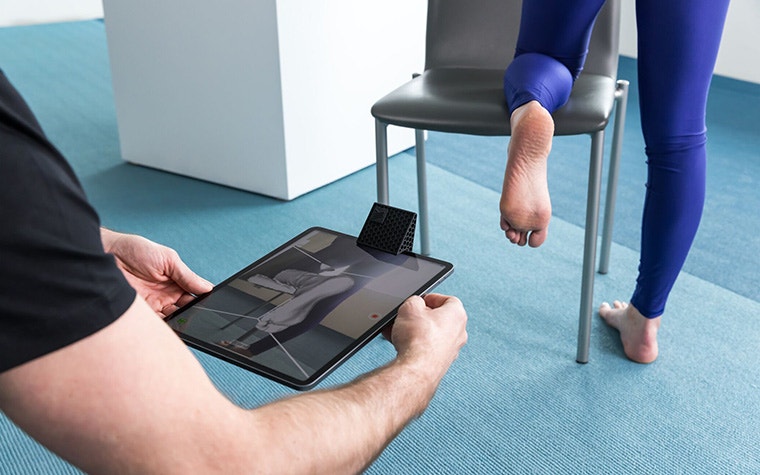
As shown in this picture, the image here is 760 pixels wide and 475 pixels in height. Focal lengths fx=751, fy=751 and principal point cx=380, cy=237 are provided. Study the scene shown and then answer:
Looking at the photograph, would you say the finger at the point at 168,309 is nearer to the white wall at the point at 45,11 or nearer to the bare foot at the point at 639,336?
the bare foot at the point at 639,336

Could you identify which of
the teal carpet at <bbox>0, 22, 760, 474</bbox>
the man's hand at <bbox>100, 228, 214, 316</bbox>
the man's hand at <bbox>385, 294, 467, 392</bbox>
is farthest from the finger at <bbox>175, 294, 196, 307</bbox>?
the teal carpet at <bbox>0, 22, 760, 474</bbox>

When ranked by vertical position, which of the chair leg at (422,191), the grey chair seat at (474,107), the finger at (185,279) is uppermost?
the grey chair seat at (474,107)

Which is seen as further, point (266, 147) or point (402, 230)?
point (266, 147)

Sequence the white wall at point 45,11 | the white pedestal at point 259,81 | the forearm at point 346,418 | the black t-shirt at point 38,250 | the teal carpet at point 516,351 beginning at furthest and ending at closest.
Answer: the white wall at point 45,11 < the white pedestal at point 259,81 < the teal carpet at point 516,351 < the forearm at point 346,418 < the black t-shirt at point 38,250

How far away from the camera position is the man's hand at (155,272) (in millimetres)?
889

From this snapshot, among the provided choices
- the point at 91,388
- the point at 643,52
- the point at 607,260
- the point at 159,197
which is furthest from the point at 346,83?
Answer: the point at 91,388

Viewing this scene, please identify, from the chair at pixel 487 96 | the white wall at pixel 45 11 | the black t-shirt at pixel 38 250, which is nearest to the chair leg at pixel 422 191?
the chair at pixel 487 96

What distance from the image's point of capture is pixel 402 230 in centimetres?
93

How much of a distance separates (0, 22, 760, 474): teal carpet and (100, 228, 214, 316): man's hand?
385 millimetres

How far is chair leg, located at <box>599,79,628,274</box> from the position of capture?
1.47m

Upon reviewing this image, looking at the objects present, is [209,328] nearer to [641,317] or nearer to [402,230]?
[402,230]

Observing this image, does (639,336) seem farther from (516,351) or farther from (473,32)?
(473,32)

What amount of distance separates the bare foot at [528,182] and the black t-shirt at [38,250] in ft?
2.39

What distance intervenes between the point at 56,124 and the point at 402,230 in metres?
2.13
